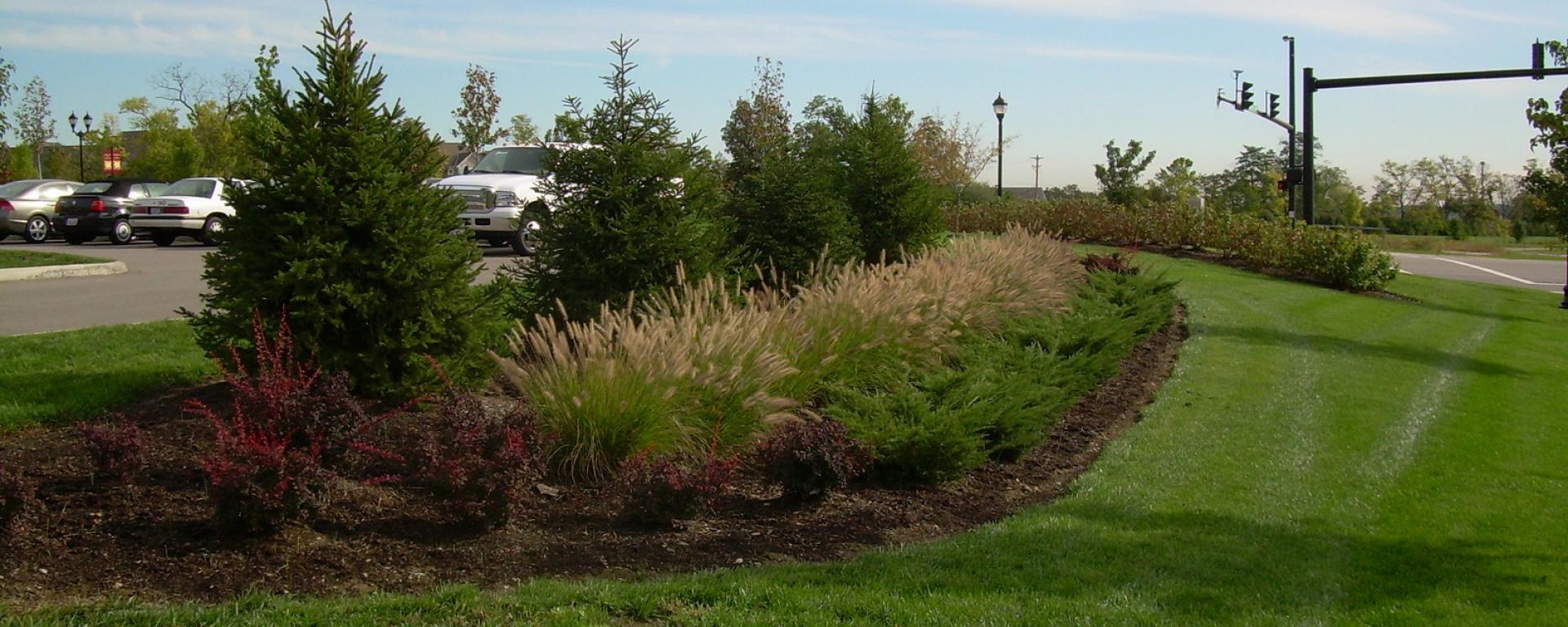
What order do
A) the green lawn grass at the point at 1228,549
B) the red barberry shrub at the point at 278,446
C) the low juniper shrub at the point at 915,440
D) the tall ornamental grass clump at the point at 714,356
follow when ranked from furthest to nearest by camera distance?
the low juniper shrub at the point at 915,440 < the tall ornamental grass clump at the point at 714,356 < the red barberry shrub at the point at 278,446 < the green lawn grass at the point at 1228,549

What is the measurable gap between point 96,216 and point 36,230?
2.91m

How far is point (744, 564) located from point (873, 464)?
1.87m

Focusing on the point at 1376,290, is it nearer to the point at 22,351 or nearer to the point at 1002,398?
the point at 1002,398

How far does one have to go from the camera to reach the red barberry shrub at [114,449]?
17.5 feet

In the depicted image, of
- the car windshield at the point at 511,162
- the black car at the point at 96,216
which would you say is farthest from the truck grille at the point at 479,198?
the black car at the point at 96,216

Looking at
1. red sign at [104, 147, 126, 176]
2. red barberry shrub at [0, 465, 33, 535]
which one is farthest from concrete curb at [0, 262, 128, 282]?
red sign at [104, 147, 126, 176]

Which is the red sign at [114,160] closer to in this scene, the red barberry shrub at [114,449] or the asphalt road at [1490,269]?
the asphalt road at [1490,269]

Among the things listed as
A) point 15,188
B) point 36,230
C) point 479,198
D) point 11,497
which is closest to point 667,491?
point 11,497

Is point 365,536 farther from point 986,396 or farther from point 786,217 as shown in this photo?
point 786,217

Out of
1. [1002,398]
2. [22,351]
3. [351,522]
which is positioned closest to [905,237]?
[1002,398]

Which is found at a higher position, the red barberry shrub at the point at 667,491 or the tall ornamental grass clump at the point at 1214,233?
the tall ornamental grass clump at the point at 1214,233

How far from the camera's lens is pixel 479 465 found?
17.2 ft

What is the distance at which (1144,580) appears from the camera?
17.5 feet

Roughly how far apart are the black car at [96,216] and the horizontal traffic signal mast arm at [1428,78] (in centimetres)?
2629
